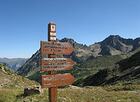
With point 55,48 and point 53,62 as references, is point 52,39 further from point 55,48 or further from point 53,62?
point 53,62

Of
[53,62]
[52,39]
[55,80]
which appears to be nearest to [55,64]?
[53,62]

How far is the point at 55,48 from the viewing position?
15.5 metres

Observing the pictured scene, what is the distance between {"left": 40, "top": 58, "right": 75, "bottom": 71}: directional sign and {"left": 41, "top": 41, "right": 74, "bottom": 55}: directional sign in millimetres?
373

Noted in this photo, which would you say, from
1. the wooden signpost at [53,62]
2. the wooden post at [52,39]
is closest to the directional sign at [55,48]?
the wooden signpost at [53,62]

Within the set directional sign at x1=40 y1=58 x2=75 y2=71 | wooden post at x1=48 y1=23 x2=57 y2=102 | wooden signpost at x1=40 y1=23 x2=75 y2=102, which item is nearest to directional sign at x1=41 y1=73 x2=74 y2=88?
wooden signpost at x1=40 y1=23 x2=75 y2=102

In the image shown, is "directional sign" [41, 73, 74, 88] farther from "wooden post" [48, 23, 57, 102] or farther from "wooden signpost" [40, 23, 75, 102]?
"wooden post" [48, 23, 57, 102]

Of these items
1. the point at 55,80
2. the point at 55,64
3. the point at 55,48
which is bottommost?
the point at 55,80

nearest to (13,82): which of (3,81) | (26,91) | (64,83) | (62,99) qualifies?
(3,81)

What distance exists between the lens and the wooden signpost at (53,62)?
14.9 meters

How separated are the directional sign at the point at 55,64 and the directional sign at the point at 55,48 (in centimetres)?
37

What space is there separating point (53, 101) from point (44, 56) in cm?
244

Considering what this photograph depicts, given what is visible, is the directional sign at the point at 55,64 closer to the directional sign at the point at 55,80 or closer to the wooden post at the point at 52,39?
the wooden post at the point at 52,39

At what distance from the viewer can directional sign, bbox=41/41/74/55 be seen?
49.1ft

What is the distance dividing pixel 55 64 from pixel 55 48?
817mm
